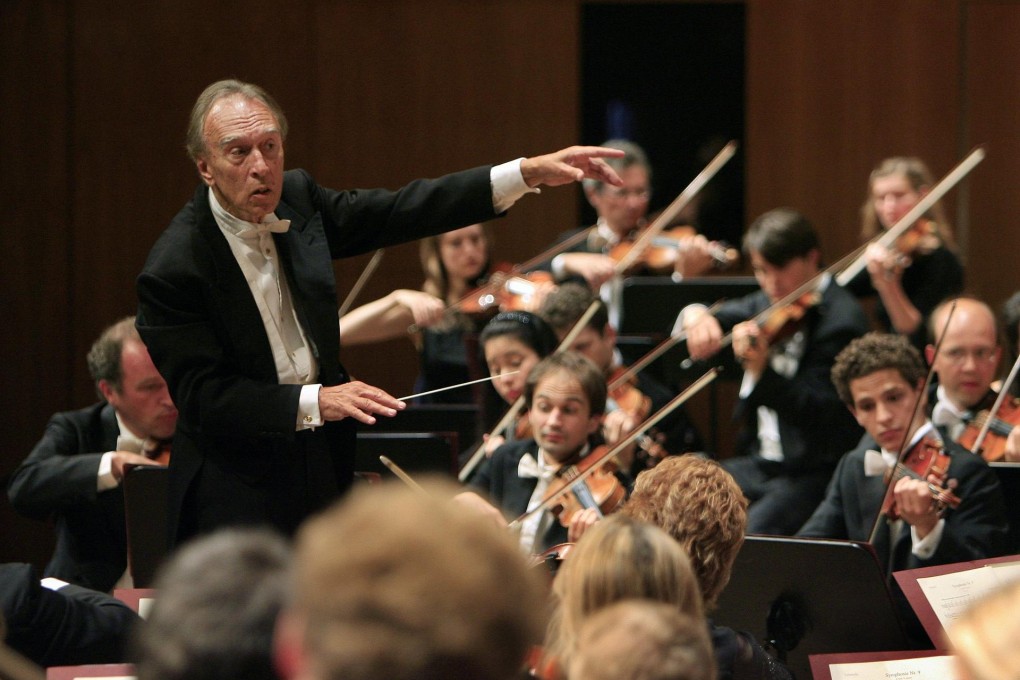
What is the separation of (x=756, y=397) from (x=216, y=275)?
209cm

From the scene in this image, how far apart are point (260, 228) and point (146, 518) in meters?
0.83

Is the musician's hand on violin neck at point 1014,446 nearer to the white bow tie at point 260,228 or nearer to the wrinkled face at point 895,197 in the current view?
the wrinkled face at point 895,197

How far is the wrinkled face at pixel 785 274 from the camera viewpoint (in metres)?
4.01

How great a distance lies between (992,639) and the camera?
110cm

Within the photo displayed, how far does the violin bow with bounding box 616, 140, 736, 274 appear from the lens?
4889mm

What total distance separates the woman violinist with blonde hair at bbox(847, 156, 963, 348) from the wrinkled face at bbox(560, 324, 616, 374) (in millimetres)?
973

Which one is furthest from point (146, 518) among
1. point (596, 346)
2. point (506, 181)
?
point (596, 346)

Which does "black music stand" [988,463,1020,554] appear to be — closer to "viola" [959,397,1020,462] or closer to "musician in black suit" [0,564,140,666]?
"viola" [959,397,1020,462]

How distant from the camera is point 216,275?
7.19 ft

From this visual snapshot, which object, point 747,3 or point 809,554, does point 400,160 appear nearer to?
point 747,3

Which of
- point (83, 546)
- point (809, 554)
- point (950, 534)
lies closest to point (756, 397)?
point (950, 534)

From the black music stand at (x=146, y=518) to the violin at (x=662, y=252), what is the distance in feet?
8.21

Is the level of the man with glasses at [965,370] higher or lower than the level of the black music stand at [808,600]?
higher

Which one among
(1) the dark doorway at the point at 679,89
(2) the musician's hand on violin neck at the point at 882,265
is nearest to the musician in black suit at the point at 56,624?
(2) the musician's hand on violin neck at the point at 882,265
